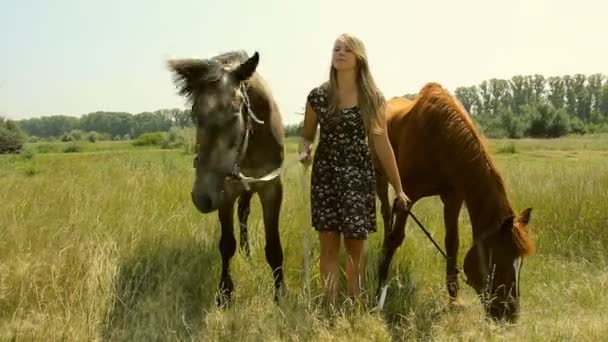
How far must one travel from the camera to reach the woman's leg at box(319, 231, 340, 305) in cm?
402

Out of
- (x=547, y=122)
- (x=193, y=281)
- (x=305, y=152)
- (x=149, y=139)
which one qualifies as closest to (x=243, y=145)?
(x=305, y=152)

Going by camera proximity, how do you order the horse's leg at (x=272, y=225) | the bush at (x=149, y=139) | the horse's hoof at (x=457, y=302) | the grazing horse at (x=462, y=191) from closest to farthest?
the grazing horse at (x=462, y=191)
the horse's hoof at (x=457, y=302)
the horse's leg at (x=272, y=225)
the bush at (x=149, y=139)

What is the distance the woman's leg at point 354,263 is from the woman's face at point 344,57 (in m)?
1.32

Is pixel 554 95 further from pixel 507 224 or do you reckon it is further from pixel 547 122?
pixel 507 224

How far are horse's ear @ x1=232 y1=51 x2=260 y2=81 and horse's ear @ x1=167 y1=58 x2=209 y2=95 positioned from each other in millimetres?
231

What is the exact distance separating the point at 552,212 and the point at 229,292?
16.8 feet

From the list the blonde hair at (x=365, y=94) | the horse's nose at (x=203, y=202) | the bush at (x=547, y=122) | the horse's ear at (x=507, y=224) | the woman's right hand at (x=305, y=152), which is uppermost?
the blonde hair at (x=365, y=94)

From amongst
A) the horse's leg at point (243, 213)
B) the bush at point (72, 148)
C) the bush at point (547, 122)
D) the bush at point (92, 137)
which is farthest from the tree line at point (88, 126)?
the horse's leg at point (243, 213)

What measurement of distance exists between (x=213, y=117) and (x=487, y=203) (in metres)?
2.34

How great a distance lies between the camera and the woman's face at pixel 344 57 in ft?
12.4

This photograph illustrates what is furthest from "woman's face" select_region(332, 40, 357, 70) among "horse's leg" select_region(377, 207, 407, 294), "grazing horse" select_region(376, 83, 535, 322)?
"horse's leg" select_region(377, 207, 407, 294)

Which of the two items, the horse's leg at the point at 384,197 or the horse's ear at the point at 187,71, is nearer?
the horse's ear at the point at 187,71

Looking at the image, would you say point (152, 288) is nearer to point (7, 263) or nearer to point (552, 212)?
point (7, 263)

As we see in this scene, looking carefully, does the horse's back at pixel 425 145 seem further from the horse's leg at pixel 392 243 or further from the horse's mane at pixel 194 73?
the horse's mane at pixel 194 73
